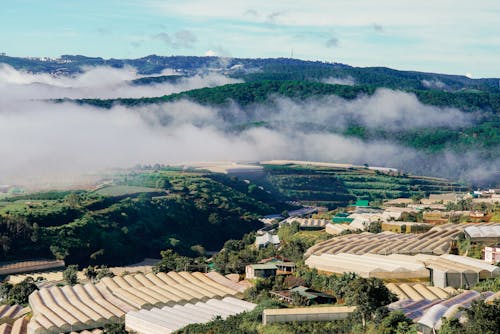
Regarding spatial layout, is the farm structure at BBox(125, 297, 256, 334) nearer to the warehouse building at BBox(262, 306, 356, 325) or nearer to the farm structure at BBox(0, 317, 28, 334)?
the warehouse building at BBox(262, 306, 356, 325)

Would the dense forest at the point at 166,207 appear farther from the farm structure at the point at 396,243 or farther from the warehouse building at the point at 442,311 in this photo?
the warehouse building at the point at 442,311

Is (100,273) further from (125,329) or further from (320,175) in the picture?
(320,175)

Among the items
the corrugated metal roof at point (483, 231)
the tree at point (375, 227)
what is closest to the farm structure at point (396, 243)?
the corrugated metal roof at point (483, 231)

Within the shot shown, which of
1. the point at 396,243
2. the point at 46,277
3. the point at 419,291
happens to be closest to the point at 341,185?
the point at 46,277

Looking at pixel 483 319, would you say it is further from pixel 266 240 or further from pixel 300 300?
pixel 266 240

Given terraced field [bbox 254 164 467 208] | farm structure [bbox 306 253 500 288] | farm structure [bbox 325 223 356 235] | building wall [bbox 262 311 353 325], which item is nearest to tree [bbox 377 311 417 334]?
building wall [bbox 262 311 353 325]

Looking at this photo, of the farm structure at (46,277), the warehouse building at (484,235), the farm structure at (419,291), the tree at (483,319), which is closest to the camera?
the tree at (483,319)
